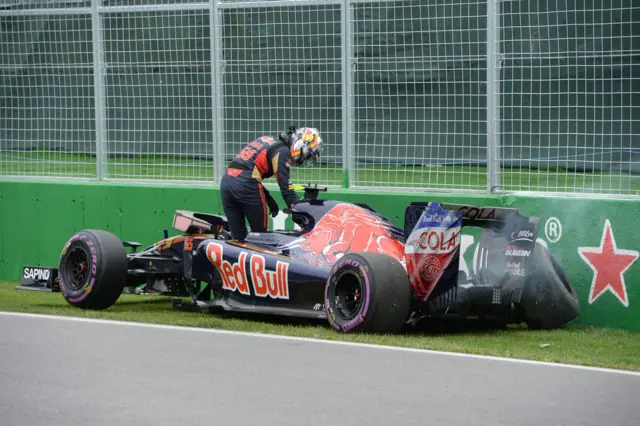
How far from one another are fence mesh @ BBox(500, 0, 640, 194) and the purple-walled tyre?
377 centimetres

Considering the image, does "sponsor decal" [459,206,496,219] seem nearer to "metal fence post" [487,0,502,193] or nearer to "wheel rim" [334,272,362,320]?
"wheel rim" [334,272,362,320]

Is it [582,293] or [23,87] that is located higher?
[23,87]

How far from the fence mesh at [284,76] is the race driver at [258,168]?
4.70 feet

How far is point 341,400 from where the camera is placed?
7.23m

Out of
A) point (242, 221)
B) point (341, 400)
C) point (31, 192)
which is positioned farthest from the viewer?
point (31, 192)

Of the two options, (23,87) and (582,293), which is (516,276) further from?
(23,87)

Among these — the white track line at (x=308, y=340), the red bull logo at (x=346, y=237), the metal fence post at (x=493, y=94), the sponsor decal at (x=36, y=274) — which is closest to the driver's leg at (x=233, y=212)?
the red bull logo at (x=346, y=237)

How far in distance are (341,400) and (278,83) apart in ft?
22.0

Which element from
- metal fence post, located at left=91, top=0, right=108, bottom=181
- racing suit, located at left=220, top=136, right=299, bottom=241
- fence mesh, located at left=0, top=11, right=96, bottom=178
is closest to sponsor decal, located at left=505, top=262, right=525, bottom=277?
racing suit, located at left=220, top=136, right=299, bottom=241

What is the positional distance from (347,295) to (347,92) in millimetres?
3485

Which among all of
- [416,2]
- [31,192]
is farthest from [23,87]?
[416,2]

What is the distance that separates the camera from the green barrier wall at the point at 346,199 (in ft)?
35.5

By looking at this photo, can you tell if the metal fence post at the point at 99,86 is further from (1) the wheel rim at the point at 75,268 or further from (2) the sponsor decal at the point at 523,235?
(2) the sponsor decal at the point at 523,235

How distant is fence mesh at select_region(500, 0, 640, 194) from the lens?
36.9ft
